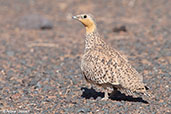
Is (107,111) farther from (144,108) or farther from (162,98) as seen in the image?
(162,98)

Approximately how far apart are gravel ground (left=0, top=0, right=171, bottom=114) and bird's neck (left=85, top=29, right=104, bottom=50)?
1.07m

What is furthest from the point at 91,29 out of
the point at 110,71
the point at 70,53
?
the point at 70,53

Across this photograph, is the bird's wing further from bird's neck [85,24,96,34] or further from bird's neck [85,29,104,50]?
bird's neck [85,24,96,34]

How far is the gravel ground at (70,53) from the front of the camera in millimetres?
7316

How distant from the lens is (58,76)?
31.5 ft

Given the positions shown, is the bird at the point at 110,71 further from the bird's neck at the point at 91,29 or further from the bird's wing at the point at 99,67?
the bird's neck at the point at 91,29

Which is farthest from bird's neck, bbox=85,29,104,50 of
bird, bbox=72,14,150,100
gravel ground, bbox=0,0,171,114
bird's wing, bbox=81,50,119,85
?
gravel ground, bbox=0,0,171,114

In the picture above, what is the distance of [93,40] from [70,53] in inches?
184

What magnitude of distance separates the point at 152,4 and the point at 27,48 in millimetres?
9315

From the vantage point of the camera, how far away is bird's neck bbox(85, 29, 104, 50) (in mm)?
7617

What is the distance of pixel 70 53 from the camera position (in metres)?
12.3

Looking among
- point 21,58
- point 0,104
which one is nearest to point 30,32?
point 21,58

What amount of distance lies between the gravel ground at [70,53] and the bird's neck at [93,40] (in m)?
1.07

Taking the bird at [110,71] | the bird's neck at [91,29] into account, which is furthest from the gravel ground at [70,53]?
the bird's neck at [91,29]
